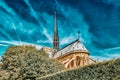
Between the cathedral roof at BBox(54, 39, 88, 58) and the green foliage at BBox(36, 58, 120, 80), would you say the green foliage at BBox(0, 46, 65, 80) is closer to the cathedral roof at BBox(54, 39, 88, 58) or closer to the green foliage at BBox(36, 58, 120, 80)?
the green foliage at BBox(36, 58, 120, 80)

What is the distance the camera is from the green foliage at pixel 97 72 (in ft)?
45.3

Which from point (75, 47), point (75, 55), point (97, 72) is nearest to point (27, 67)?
point (97, 72)

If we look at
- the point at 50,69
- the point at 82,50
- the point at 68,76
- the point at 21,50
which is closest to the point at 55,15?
the point at 82,50

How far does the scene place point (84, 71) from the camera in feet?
54.4

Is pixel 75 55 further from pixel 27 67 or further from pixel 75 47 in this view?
pixel 27 67

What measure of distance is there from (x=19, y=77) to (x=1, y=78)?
2.93m

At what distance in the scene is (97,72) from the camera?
50.0 feet

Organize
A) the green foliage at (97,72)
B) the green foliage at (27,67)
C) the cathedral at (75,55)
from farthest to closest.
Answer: the cathedral at (75,55)
the green foliage at (27,67)
the green foliage at (97,72)

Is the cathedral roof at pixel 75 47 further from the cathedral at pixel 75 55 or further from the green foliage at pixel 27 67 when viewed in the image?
the green foliage at pixel 27 67

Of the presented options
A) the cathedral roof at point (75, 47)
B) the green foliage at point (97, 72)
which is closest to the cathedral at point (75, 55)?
the cathedral roof at point (75, 47)

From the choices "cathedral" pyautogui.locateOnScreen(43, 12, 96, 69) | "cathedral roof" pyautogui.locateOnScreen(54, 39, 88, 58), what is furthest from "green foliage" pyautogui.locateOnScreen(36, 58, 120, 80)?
"cathedral roof" pyautogui.locateOnScreen(54, 39, 88, 58)

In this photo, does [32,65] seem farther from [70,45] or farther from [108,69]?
[70,45]

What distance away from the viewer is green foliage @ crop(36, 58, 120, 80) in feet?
45.3

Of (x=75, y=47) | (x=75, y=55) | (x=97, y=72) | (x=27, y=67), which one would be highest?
(x=75, y=47)
